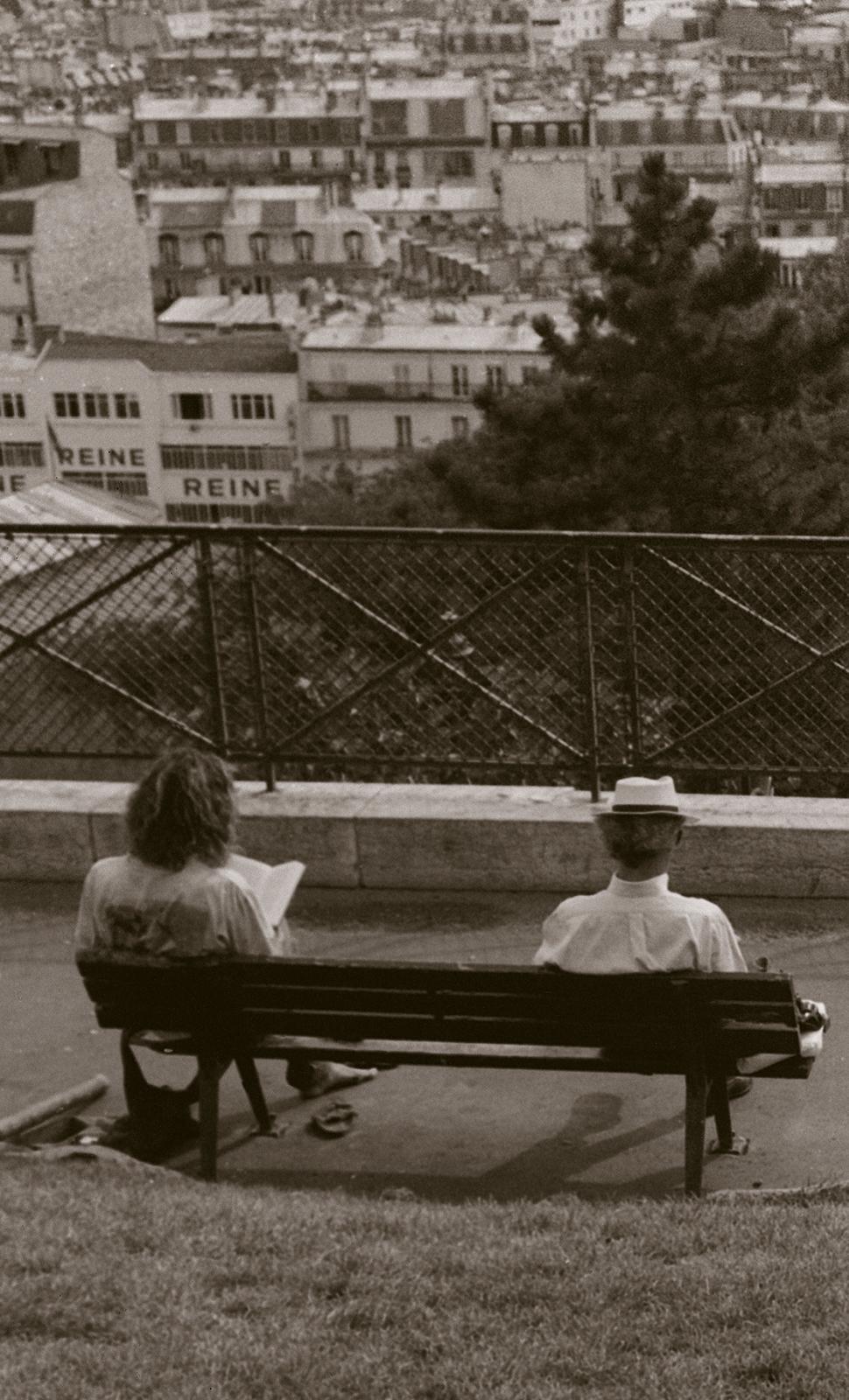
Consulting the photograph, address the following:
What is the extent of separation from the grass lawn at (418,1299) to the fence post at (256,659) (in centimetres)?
268

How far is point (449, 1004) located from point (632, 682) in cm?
224

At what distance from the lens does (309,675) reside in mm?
7828

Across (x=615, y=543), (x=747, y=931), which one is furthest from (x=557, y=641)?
(x=747, y=931)

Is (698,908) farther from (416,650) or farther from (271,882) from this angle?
(416,650)

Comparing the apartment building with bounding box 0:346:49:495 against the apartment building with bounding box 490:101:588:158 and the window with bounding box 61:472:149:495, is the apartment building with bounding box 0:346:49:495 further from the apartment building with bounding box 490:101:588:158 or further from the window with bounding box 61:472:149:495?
the apartment building with bounding box 490:101:588:158

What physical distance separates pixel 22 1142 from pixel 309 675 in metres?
2.67

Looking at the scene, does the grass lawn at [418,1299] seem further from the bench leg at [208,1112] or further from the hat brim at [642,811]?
the hat brim at [642,811]

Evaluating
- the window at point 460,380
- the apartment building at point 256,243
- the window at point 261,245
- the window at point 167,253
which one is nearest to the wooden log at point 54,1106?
the window at point 460,380

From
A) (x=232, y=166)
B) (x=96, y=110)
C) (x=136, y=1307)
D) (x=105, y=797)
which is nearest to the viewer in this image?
(x=136, y=1307)

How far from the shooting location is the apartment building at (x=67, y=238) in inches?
3565

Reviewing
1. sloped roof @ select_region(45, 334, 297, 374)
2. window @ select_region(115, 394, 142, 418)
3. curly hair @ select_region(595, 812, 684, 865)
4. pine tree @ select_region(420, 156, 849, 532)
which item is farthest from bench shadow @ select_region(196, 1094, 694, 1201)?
window @ select_region(115, 394, 142, 418)

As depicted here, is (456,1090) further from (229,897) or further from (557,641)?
(557,641)

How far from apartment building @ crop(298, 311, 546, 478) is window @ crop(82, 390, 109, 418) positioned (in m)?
8.21

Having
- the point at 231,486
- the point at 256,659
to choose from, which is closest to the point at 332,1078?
the point at 256,659
